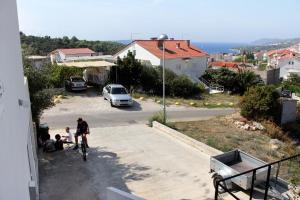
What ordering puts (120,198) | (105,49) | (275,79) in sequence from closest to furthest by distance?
(120,198), (275,79), (105,49)

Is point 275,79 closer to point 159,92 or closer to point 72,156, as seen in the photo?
point 159,92

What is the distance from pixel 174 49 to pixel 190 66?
3363 millimetres

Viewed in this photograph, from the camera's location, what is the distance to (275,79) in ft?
184

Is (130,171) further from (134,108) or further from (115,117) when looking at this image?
(134,108)

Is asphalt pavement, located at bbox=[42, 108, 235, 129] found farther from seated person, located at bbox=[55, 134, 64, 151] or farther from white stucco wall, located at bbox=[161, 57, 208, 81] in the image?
white stucco wall, located at bbox=[161, 57, 208, 81]

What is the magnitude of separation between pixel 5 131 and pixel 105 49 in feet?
361

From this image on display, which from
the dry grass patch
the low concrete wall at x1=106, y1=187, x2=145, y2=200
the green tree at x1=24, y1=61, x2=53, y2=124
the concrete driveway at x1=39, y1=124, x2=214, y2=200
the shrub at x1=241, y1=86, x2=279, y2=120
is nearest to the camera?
the low concrete wall at x1=106, y1=187, x2=145, y2=200

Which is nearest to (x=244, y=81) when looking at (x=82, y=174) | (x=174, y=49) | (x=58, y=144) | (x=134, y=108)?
(x=174, y=49)

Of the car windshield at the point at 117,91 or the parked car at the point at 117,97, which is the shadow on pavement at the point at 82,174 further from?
the car windshield at the point at 117,91

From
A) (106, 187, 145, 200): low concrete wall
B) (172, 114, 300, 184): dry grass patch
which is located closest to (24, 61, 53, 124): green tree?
(172, 114, 300, 184): dry grass patch

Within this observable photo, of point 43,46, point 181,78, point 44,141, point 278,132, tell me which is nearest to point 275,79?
point 181,78

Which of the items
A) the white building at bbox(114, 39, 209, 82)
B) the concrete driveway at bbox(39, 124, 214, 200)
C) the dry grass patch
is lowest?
the dry grass patch

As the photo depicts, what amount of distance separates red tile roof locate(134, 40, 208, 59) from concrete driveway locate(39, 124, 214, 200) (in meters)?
27.1

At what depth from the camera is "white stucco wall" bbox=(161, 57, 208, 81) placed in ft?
141
